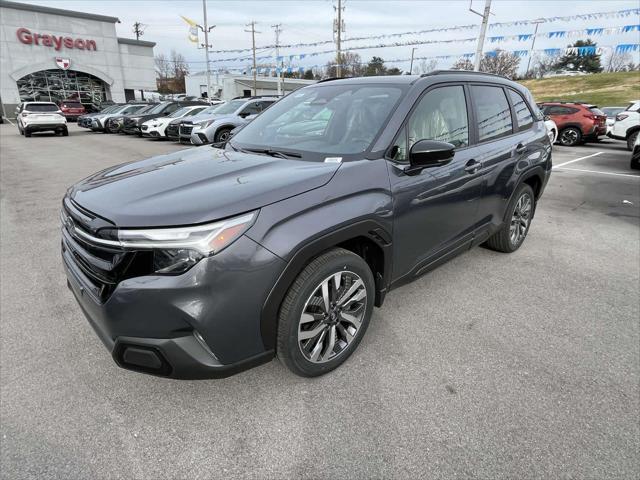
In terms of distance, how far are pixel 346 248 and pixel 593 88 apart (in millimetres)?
58982

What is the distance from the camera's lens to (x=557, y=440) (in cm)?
204

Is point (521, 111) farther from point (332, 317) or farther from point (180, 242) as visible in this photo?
point (180, 242)

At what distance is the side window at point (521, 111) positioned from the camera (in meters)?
4.07

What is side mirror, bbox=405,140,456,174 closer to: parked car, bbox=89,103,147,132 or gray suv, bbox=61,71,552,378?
gray suv, bbox=61,71,552,378

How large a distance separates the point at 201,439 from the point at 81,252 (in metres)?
1.17

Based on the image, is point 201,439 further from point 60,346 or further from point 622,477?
point 622,477

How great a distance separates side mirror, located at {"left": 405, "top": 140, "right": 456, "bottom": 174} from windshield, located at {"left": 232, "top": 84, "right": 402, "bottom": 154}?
30 cm

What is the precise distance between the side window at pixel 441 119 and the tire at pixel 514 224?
121 cm

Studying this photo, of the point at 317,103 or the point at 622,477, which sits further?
the point at 317,103

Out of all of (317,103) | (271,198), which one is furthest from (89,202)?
(317,103)

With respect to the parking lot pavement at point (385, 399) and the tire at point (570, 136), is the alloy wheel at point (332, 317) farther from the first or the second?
the tire at point (570, 136)

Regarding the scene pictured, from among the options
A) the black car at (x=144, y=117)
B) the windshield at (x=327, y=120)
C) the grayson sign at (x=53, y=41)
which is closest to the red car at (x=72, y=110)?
the grayson sign at (x=53, y=41)

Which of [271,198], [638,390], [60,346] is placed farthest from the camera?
[60,346]

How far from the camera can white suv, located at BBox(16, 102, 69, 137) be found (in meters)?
18.8
